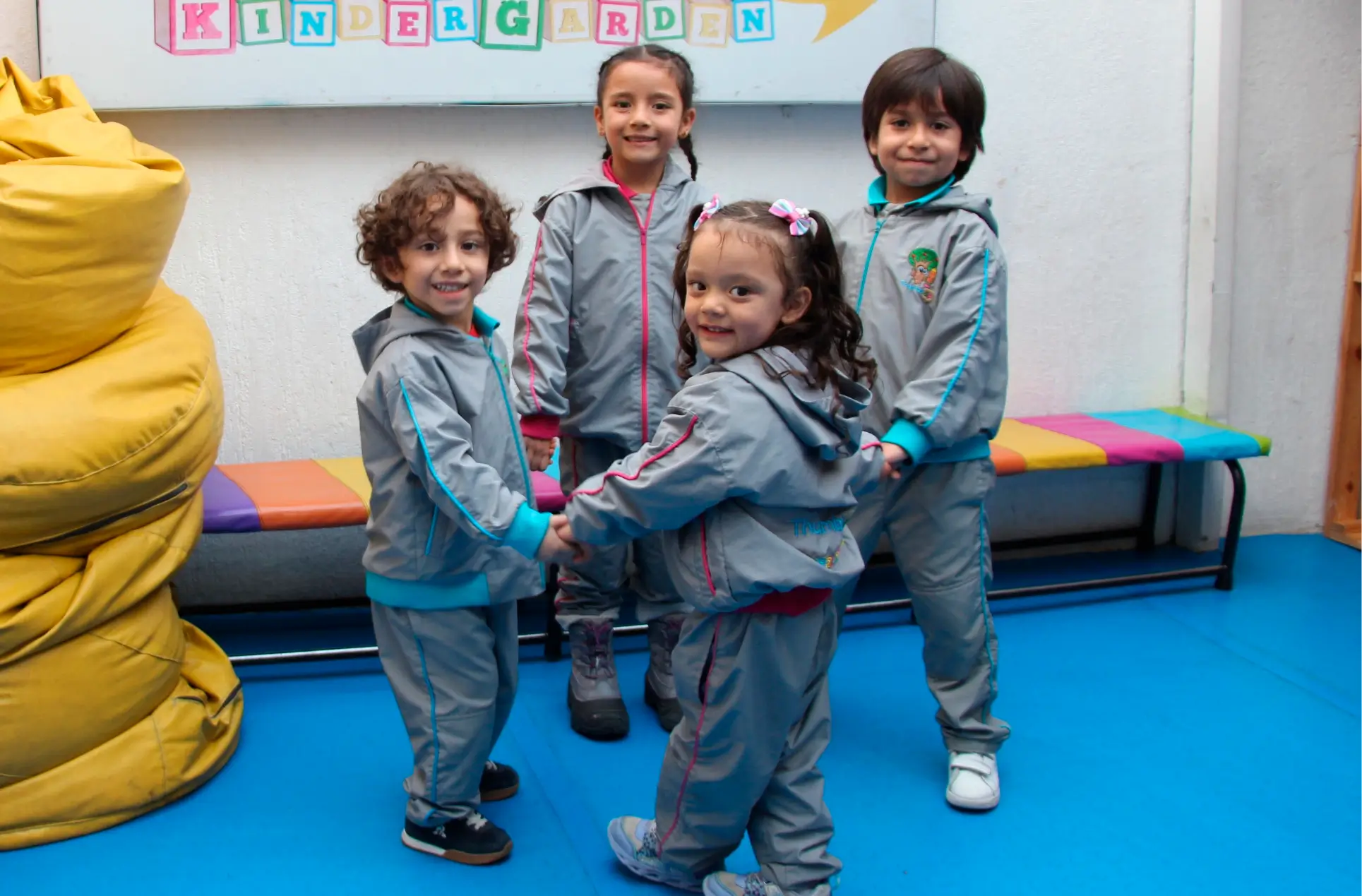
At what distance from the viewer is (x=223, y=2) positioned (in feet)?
9.34

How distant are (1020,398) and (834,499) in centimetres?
205

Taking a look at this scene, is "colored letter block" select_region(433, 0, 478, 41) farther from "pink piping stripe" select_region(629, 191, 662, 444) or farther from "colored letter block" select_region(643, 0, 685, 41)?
"pink piping stripe" select_region(629, 191, 662, 444)

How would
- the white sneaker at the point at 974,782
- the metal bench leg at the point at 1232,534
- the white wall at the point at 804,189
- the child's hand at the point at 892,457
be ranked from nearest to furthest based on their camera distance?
the child's hand at the point at 892,457
the white sneaker at the point at 974,782
the white wall at the point at 804,189
the metal bench leg at the point at 1232,534

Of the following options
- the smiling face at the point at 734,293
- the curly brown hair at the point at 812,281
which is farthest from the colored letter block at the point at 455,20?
the smiling face at the point at 734,293

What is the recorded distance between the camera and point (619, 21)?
3.07m

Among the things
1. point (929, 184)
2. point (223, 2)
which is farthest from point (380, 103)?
point (929, 184)

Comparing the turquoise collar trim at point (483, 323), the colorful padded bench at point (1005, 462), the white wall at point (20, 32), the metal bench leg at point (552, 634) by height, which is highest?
the white wall at point (20, 32)

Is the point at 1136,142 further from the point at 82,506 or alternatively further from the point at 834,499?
the point at 82,506

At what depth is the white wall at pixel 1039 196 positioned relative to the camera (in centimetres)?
302

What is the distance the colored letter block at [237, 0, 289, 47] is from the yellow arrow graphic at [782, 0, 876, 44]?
1.30 m

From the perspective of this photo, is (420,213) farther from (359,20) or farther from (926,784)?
(926,784)

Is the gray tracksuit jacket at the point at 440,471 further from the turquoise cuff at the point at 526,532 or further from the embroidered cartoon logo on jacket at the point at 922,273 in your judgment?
the embroidered cartoon logo on jacket at the point at 922,273

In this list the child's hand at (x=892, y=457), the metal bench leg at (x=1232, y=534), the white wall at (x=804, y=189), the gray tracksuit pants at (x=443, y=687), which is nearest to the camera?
the gray tracksuit pants at (x=443, y=687)

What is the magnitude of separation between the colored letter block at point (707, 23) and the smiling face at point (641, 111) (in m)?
0.82
